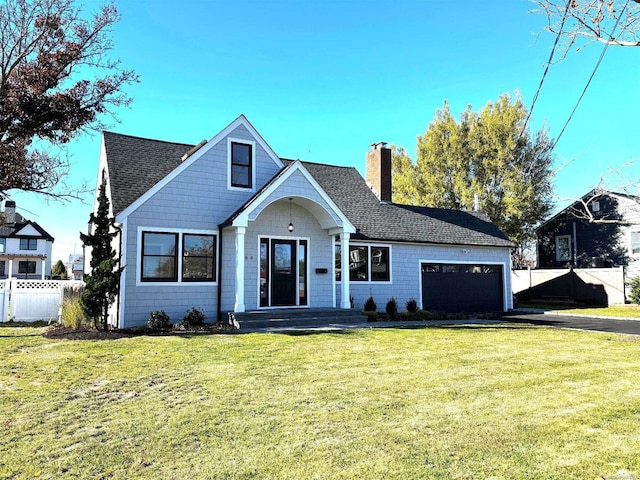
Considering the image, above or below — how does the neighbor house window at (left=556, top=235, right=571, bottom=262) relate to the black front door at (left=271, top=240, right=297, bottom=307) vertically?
above

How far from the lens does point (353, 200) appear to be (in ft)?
66.3

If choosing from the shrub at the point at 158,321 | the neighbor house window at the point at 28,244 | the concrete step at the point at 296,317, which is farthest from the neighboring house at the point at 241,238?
the neighbor house window at the point at 28,244

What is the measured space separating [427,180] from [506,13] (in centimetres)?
2379

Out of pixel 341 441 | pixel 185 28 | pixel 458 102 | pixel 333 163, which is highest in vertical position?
pixel 458 102

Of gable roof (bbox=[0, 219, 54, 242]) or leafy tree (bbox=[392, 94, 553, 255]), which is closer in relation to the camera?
leafy tree (bbox=[392, 94, 553, 255])

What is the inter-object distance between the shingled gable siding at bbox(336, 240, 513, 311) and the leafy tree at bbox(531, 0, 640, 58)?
11.4 m

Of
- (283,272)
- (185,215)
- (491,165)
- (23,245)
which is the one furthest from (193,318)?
(23,245)

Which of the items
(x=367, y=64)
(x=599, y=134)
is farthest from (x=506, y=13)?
(x=367, y=64)

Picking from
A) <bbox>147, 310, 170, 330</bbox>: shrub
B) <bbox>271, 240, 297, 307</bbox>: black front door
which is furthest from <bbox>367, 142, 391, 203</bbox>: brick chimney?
<bbox>147, 310, 170, 330</bbox>: shrub

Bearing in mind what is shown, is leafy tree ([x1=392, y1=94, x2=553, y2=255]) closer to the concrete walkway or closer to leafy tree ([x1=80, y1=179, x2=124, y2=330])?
the concrete walkway

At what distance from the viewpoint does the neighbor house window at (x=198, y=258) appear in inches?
560

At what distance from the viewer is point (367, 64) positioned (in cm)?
1977

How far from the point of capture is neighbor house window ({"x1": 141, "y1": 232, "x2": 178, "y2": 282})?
13.6 m

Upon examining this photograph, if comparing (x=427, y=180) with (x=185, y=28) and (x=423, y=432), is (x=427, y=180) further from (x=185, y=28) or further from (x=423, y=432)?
(x=423, y=432)
